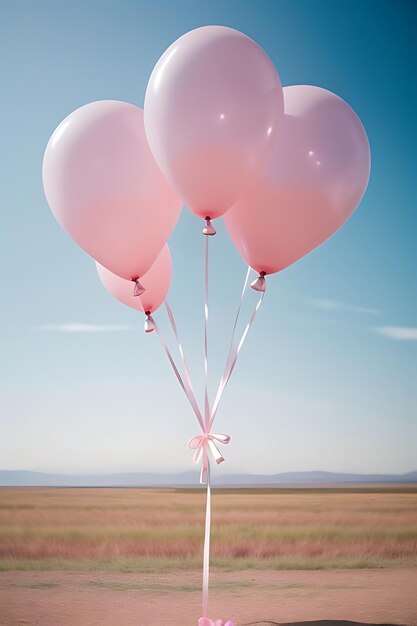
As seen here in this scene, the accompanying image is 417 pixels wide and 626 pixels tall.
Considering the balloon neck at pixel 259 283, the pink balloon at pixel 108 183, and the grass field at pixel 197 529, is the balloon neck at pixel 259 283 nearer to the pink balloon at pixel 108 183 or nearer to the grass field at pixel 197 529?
the pink balloon at pixel 108 183

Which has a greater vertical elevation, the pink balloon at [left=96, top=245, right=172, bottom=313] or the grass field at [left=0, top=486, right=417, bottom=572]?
the pink balloon at [left=96, top=245, right=172, bottom=313]

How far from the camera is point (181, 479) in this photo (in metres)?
3.00

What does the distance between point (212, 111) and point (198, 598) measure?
1986 millimetres

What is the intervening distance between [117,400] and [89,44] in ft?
4.76

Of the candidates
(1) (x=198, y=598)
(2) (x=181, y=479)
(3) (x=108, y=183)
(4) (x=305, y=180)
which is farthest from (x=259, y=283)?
(1) (x=198, y=598)

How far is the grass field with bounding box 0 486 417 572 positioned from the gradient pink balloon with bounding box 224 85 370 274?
5.07ft

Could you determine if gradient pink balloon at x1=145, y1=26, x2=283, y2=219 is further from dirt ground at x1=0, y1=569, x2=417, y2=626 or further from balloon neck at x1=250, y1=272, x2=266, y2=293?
dirt ground at x1=0, y1=569, x2=417, y2=626

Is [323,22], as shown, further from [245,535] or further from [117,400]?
[245,535]

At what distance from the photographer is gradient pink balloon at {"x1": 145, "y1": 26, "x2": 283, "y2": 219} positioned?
5.06 feet

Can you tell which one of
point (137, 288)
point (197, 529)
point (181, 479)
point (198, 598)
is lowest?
point (198, 598)

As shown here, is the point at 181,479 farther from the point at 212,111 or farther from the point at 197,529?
the point at 212,111

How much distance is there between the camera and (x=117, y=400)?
301 centimetres

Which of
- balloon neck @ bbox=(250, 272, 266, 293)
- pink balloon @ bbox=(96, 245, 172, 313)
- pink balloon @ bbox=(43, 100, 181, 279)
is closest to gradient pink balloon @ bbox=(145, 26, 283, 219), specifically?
pink balloon @ bbox=(43, 100, 181, 279)

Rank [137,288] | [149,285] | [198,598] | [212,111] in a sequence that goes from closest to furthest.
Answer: [212,111]
[137,288]
[149,285]
[198,598]
